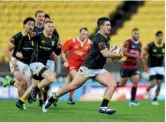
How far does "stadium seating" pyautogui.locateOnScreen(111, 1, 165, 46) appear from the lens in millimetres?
26234

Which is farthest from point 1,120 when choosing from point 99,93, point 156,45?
point 99,93

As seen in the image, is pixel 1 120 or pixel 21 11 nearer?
pixel 1 120

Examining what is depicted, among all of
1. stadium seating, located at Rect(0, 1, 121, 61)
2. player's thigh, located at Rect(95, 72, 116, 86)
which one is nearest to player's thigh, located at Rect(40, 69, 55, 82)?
player's thigh, located at Rect(95, 72, 116, 86)

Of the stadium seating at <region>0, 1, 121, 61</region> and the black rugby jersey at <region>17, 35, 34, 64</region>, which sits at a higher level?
the stadium seating at <region>0, 1, 121, 61</region>

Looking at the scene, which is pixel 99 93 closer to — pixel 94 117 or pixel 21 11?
pixel 21 11

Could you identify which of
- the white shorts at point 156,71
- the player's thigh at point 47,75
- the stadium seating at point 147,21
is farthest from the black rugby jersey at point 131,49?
the stadium seating at point 147,21

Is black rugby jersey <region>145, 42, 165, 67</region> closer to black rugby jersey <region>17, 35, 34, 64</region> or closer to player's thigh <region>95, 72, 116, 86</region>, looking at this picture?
black rugby jersey <region>17, 35, 34, 64</region>

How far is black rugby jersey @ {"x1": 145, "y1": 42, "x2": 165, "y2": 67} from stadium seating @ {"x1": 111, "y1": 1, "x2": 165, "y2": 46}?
25.3ft

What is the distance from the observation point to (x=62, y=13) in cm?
2677

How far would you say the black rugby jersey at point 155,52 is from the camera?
18.1 metres

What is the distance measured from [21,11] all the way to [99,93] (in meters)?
7.01

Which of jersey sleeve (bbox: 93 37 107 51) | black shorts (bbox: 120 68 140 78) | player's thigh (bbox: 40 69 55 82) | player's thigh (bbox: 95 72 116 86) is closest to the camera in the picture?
jersey sleeve (bbox: 93 37 107 51)

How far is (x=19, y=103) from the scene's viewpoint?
13.4 m

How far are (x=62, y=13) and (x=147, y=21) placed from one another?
13.0 ft
